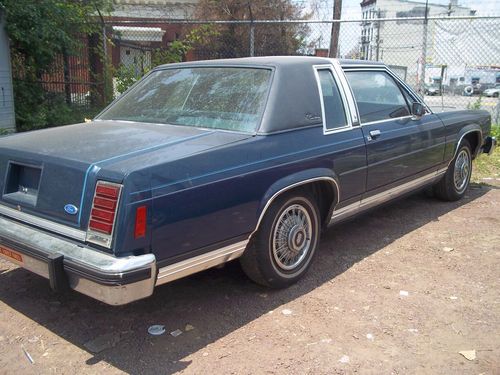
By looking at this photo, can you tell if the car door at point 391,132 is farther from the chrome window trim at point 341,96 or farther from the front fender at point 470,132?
the front fender at point 470,132

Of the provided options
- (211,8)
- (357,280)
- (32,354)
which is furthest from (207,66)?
(211,8)

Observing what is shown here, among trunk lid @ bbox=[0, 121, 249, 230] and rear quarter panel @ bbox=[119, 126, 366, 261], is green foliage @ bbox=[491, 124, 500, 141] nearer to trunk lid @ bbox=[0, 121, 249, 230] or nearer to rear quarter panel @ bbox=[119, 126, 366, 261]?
rear quarter panel @ bbox=[119, 126, 366, 261]

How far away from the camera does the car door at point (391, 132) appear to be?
15.0ft

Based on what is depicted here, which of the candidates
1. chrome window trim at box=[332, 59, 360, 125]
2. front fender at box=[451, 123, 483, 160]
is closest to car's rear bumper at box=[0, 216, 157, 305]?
chrome window trim at box=[332, 59, 360, 125]

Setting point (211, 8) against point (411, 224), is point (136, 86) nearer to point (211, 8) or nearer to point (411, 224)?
point (411, 224)

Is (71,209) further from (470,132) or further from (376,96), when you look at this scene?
(470,132)

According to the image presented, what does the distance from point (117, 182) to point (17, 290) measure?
1707mm

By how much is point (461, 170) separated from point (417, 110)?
1.57 metres

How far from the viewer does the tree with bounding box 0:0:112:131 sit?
8.97 meters

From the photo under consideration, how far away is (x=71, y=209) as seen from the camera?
9.95 feet

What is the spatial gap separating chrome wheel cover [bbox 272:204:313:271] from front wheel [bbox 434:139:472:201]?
9.07 feet

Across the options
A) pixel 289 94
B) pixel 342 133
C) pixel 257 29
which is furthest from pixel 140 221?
pixel 257 29

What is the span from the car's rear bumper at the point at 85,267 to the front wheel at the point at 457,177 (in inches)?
170

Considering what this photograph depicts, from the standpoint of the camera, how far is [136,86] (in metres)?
4.72
